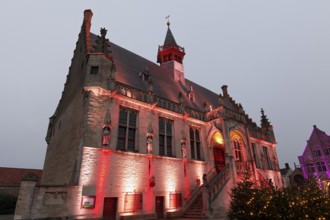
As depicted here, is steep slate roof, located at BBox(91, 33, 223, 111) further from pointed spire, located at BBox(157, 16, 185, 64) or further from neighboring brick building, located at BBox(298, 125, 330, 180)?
neighboring brick building, located at BBox(298, 125, 330, 180)

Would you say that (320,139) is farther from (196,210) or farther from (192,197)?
(196,210)

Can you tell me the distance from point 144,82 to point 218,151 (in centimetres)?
1102

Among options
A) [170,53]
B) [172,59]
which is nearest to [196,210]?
[172,59]

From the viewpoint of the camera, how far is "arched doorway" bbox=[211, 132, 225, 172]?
20.2m

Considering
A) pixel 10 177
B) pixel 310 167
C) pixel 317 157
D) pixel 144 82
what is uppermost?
pixel 144 82

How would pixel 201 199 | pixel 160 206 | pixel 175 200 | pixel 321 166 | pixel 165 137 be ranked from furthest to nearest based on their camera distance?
pixel 321 166 < pixel 165 137 < pixel 201 199 < pixel 175 200 < pixel 160 206

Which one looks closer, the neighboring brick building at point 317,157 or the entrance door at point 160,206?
the entrance door at point 160,206

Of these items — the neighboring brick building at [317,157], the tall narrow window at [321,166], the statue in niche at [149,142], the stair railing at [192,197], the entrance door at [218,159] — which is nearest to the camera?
the statue in niche at [149,142]

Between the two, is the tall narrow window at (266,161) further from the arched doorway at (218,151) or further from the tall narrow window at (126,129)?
the tall narrow window at (126,129)

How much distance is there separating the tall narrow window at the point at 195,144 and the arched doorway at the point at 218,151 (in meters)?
1.68

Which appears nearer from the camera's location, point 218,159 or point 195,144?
point 195,144

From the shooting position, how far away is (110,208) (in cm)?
1212

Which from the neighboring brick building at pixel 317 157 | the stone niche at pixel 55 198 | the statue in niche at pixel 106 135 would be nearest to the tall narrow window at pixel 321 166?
the neighboring brick building at pixel 317 157

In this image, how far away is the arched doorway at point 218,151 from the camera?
796 inches
